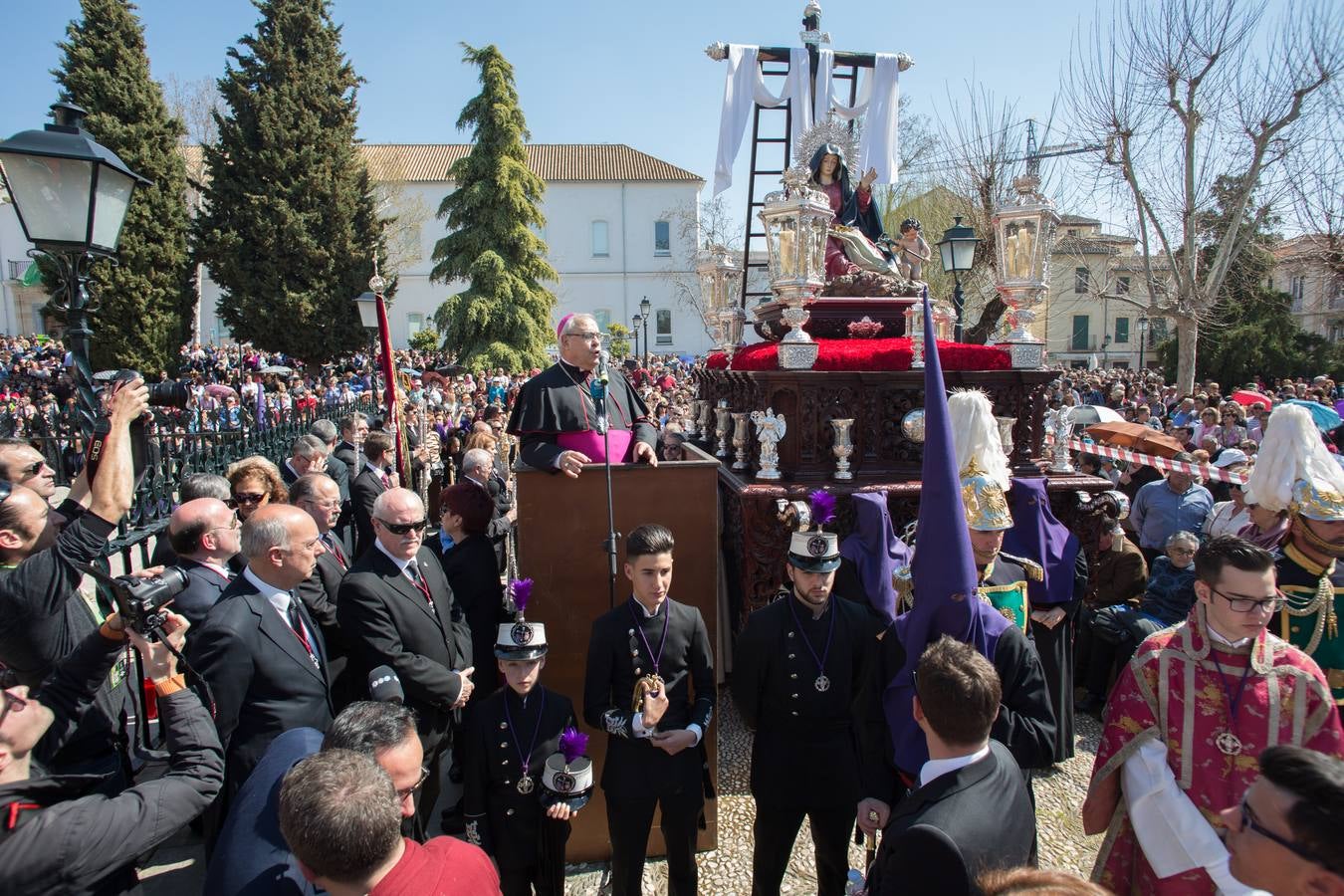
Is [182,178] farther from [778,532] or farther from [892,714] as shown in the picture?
[892,714]

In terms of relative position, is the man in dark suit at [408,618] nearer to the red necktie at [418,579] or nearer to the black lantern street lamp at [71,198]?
the red necktie at [418,579]

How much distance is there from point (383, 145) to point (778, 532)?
171ft

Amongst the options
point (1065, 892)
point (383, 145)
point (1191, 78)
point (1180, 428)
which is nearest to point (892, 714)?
point (1065, 892)

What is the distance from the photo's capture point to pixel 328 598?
12.1ft

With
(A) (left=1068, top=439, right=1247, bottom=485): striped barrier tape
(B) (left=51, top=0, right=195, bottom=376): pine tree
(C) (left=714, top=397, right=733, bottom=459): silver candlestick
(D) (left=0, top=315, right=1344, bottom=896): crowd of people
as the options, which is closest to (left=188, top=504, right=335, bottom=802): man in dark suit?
(D) (left=0, top=315, right=1344, bottom=896): crowd of people

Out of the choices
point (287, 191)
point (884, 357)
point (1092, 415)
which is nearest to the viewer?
point (884, 357)

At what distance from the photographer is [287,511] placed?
296cm

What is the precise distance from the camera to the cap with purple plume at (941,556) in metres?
2.58

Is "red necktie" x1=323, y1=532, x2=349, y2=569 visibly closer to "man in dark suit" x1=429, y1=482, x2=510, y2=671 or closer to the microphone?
"man in dark suit" x1=429, y1=482, x2=510, y2=671

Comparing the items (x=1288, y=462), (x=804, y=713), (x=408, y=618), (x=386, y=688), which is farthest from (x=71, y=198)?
(x=1288, y=462)

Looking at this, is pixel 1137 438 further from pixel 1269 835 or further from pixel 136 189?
pixel 136 189

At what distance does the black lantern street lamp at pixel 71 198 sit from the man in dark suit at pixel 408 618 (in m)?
1.38

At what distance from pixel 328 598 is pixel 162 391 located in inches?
47.8

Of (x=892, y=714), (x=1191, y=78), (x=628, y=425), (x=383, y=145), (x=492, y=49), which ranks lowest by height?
(x=892, y=714)
